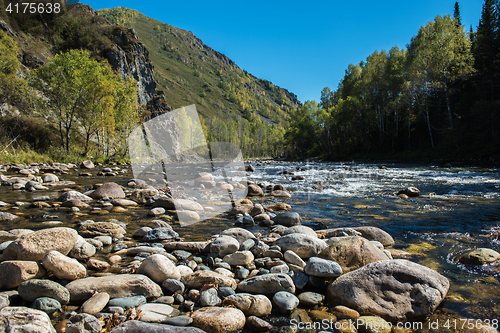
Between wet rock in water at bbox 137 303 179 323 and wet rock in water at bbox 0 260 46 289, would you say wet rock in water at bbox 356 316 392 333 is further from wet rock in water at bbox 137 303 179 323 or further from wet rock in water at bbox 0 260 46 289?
wet rock in water at bbox 0 260 46 289

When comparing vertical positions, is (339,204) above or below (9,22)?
below

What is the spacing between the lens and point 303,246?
11.5 feet

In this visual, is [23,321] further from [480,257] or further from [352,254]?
[480,257]

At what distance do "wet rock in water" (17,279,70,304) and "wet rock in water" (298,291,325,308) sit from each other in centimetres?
235

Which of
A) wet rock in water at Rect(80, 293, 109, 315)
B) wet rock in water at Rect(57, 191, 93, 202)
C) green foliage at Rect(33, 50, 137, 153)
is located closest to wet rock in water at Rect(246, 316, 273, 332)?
wet rock in water at Rect(80, 293, 109, 315)

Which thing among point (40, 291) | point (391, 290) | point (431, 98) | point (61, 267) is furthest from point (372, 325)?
point (431, 98)

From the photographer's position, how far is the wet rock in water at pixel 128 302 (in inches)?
88.0

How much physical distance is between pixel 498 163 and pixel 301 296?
25.4 m

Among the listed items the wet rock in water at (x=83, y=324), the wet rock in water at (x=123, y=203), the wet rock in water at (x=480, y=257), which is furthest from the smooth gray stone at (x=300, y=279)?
the wet rock in water at (x=123, y=203)

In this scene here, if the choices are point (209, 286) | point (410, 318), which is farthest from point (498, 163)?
point (209, 286)

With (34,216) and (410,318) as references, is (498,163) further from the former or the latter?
(34,216)

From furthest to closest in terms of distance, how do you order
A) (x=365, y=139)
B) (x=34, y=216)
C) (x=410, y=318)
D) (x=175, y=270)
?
(x=365, y=139), (x=34, y=216), (x=175, y=270), (x=410, y=318)

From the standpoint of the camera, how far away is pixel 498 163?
61.7 ft

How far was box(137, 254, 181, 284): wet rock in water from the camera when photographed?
2715 millimetres
